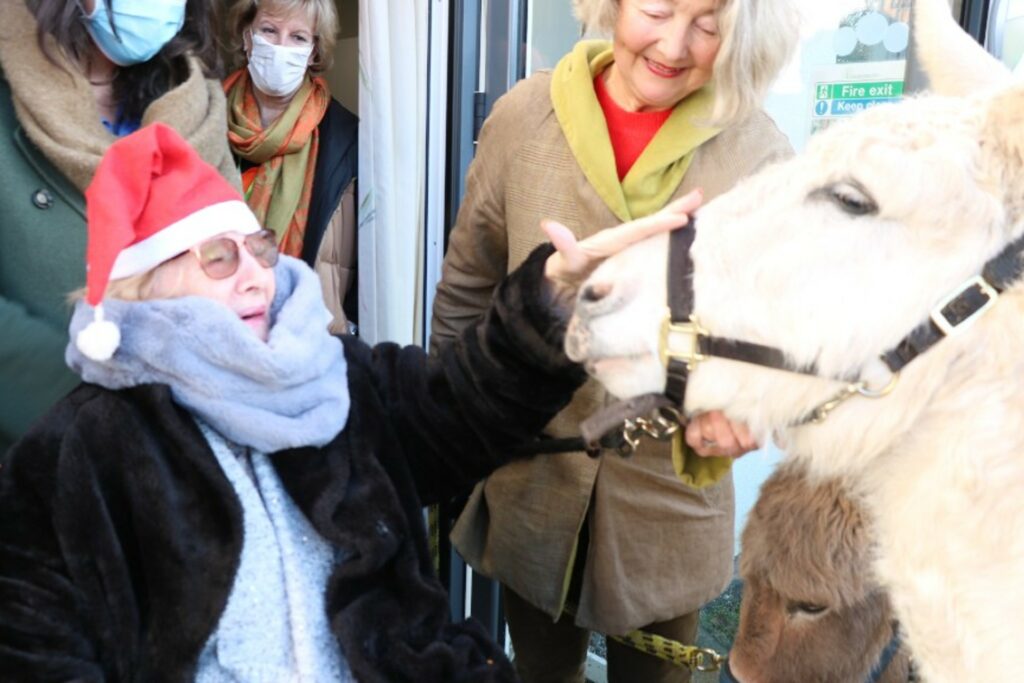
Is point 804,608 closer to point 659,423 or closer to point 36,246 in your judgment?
point 659,423

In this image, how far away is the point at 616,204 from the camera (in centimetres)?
148

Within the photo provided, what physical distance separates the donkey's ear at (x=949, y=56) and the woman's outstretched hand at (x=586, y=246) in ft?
1.48

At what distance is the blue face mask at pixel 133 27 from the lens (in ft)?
4.97

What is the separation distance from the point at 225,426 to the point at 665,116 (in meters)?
1.01

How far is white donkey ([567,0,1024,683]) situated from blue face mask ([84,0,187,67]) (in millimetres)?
1122

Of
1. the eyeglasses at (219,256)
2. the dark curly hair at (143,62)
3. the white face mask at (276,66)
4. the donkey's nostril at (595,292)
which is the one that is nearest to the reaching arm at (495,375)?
the donkey's nostril at (595,292)

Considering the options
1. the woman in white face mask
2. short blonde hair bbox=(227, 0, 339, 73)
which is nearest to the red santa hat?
the woman in white face mask

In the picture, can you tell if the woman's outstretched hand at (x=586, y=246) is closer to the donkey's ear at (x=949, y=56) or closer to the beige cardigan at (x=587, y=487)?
the beige cardigan at (x=587, y=487)

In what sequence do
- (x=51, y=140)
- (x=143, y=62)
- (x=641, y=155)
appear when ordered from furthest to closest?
(x=143, y=62)
(x=641, y=155)
(x=51, y=140)

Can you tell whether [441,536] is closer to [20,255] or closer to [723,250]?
[20,255]

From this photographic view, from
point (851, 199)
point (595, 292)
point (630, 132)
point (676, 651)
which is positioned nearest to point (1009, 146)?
point (851, 199)

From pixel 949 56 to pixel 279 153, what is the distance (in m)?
1.88

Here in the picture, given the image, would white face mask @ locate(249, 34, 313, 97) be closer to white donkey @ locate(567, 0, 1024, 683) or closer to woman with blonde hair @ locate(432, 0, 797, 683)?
woman with blonde hair @ locate(432, 0, 797, 683)

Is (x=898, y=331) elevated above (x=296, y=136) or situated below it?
below
